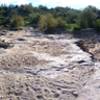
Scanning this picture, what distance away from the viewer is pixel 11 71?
2183cm

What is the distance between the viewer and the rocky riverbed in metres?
17.0

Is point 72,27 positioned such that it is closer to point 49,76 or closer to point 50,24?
point 50,24

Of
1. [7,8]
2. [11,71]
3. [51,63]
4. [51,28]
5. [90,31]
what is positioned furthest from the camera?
[7,8]

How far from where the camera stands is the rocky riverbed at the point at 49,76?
55.6ft

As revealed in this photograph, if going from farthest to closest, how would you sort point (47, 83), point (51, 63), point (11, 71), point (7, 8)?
point (7, 8) < point (51, 63) < point (11, 71) < point (47, 83)

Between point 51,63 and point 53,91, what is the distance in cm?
718

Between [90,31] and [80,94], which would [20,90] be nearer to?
[80,94]

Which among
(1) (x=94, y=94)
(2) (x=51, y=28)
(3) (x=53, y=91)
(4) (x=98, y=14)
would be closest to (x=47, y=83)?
(3) (x=53, y=91)

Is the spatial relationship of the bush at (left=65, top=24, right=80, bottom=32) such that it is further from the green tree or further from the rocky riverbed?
the rocky riverbed

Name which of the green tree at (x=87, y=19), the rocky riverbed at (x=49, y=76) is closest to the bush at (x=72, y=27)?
the green tree at (x=87, y=19)

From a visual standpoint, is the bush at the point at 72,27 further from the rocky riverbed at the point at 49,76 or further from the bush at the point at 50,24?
the rocky riverbed at the point at 49,76

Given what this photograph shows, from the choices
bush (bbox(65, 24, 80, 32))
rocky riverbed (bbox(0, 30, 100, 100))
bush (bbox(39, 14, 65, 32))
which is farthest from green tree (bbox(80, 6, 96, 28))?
rocky riverbed (bbox(0, 30, 100, 100))

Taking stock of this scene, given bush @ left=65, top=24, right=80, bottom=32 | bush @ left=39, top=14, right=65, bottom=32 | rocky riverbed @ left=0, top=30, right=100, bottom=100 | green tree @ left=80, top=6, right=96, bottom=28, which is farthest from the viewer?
bush @ left=39, top=14, right=65, bottom=32

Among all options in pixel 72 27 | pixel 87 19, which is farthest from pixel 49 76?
pixel 72 27
